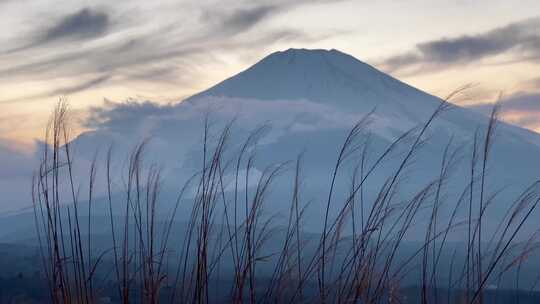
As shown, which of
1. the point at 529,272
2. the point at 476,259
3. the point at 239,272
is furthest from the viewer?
the point at 529,272

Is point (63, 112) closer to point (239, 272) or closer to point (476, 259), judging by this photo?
point (239, 272)

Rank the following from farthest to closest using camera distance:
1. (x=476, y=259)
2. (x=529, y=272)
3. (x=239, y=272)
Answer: (x=529, y=272), (x=476, y=259), (x=239, y=272)

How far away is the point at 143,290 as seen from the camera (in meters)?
2.62

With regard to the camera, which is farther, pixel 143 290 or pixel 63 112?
pixel 63 112

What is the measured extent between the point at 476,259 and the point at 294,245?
1.96 feet

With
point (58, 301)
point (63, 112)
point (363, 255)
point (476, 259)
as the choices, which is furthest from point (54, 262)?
point (476, 259)

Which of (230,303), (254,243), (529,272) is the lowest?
(529,272)

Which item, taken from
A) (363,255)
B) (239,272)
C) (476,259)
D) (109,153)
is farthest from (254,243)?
(476,259)

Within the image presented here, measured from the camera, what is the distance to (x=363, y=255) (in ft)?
8.46

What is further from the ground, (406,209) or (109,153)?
(109,153)

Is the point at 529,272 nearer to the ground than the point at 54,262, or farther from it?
nearer to the ground

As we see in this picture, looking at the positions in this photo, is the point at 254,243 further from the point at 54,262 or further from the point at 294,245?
the point at 54,262

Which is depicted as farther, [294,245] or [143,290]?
[294,245]

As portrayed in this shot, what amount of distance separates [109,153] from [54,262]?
374 mm
